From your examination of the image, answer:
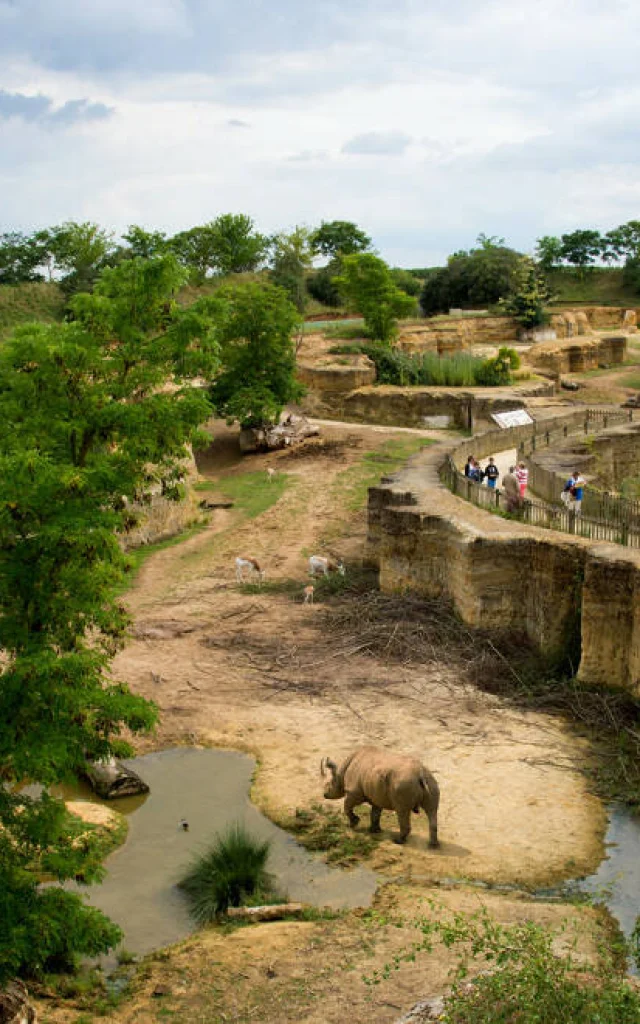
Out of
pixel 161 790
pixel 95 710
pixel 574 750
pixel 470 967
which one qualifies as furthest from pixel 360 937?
pixel 574 750

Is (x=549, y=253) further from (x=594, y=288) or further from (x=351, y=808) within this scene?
(x=351, y=808)

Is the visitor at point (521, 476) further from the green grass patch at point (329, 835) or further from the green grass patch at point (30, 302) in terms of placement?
the green grass patch at point (30, 302)

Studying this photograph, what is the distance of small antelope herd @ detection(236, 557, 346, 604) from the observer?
2291cm

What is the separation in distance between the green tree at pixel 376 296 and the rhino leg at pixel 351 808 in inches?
1405

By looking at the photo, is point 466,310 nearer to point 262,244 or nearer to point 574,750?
point 262,244

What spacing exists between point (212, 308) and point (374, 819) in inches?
239

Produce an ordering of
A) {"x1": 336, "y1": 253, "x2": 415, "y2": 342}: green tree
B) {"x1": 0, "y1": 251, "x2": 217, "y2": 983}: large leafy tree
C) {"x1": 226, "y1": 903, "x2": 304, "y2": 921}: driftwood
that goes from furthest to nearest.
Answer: {"x1": 336, "y1": 253, "x2": 415, "y2": 342}: green tree → {"x1": 226, "y1": 903, "x2": 304, "y2": 921}: driftwood → {"x1": 0, "y1": 251, "x2": 217, "y2": 983}: large leafy tree

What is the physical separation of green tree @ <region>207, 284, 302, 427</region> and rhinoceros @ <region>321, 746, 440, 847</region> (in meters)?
22.6

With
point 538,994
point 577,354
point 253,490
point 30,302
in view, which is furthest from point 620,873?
Answer: point 30,302

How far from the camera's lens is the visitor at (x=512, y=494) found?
20.6 meters

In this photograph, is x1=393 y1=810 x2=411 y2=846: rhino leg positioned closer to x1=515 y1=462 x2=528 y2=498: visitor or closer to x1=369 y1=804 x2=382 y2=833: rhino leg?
x1=369 y1=804 x2=382 y2=833: rhino leg

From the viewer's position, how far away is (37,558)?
9.49m

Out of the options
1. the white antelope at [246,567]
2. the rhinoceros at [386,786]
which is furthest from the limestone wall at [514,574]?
the rhinoceros at [386,786]

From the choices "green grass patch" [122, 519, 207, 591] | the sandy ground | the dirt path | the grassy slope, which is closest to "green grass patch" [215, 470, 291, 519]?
"green grass patch" [122, 519, 207, 591]
